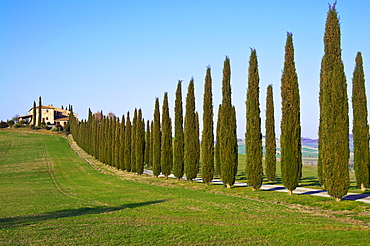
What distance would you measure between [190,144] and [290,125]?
415 inches

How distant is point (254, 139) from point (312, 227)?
1129 cm

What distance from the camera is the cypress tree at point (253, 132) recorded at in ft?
73.5

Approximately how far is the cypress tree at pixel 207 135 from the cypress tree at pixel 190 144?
177cm

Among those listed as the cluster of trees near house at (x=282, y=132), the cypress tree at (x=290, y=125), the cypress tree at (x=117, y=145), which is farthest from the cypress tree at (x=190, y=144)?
the cypress tree at (x=117, y=145)

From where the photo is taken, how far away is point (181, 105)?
105 ft

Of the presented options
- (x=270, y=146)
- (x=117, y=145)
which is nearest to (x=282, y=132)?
(x=270, y=146)

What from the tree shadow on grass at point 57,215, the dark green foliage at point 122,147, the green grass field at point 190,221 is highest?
the dark green foliage at point 122,147

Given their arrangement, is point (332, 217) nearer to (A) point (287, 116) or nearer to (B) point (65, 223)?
(A) point (287, 116)

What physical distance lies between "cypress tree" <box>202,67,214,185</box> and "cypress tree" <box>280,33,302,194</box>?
291 inches

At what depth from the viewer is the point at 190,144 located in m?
29.1

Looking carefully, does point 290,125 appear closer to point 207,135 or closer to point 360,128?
point 360,128

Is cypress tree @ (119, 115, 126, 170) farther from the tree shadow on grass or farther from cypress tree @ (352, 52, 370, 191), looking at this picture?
cypress tree @ (352, 52, 370, 191)

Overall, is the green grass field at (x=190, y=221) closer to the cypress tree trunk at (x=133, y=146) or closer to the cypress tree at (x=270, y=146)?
the cypress tree at (x=270, y=146)

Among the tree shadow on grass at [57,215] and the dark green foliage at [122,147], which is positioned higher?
the dark green foliage at [122,147]
